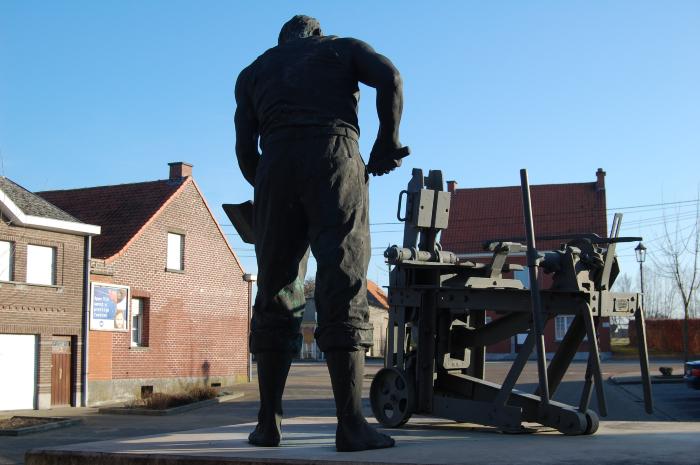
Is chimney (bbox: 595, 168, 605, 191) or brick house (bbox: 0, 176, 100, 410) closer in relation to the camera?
brick house (bbox: 0, 176, 100, 410)

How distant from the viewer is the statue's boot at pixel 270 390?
524cm

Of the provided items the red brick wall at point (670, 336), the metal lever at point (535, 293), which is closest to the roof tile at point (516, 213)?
the red brick wall at point (670, 336)

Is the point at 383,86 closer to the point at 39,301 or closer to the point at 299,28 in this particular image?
the point at 299,28

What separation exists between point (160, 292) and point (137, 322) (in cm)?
135

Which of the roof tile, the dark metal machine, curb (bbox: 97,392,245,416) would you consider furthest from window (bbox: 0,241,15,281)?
the roof tile

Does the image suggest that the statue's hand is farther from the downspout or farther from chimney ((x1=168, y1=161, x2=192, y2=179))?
chimney ((x1=168, y1=161, x2=192, y2=179))

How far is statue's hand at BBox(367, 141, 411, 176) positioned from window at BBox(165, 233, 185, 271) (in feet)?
90.0

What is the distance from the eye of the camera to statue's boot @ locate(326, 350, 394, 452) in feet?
15.7

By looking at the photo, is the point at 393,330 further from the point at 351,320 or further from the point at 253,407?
the point at 253,407

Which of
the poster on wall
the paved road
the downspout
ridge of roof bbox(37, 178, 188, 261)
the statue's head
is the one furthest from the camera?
ridge of roof bbox(37, 178, 188, 261)

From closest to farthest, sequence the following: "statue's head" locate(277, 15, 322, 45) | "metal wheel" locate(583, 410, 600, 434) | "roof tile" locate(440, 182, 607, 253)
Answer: "statue's head" locate(277, 15, 322, 45) < "metal wheel" locate(583, 410, 600, 434) < "roof tile" locate(440, 182, 607, 253)

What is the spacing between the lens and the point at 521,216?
5650 centimetres

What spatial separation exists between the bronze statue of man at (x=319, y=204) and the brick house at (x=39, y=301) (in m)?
20.9

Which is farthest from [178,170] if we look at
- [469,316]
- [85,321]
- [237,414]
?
[469,316]
